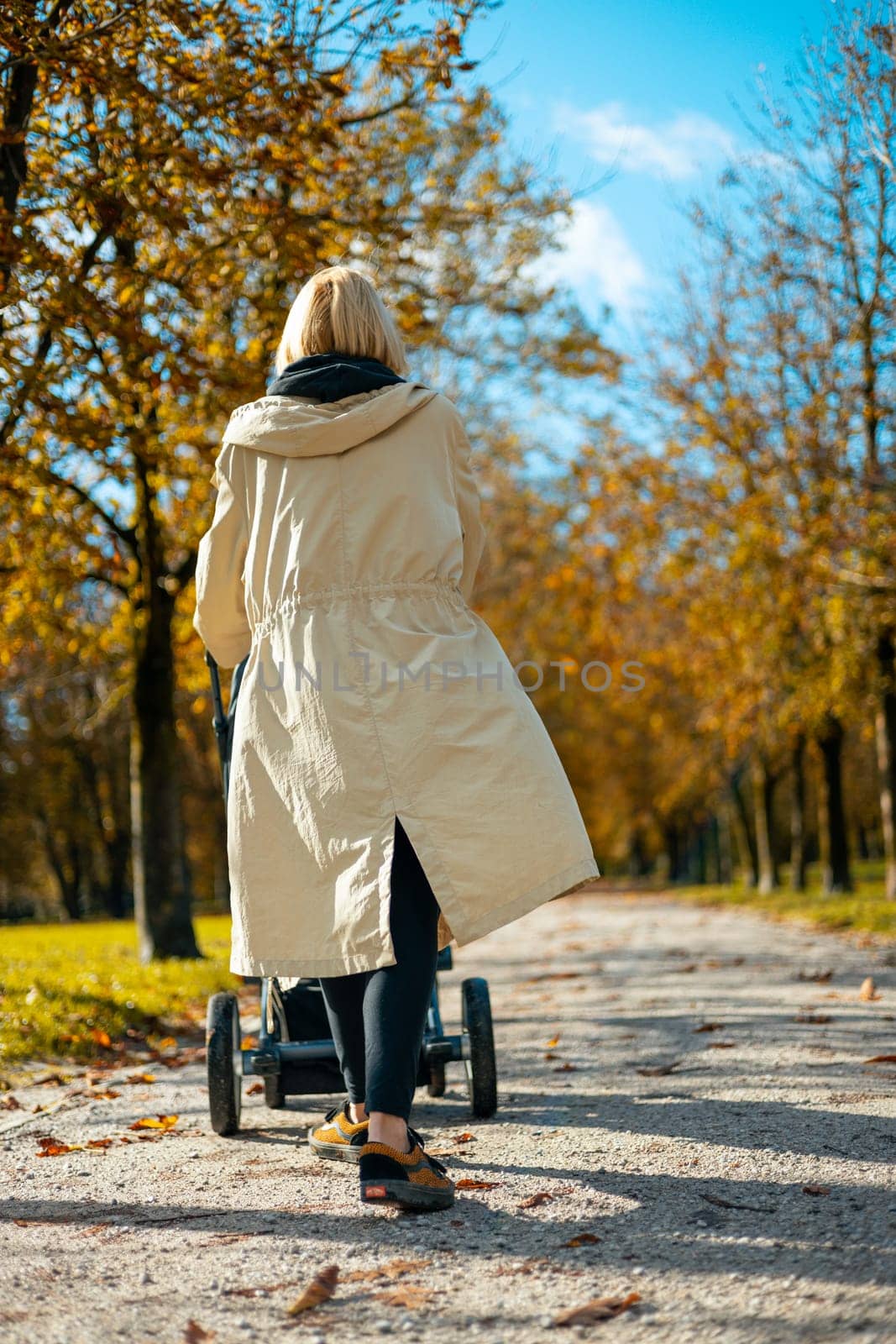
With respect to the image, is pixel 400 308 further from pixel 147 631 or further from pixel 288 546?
pixel 288 546

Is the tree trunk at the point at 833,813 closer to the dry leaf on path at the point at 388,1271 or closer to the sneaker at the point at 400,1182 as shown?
the sneaker at the point at 400,1182

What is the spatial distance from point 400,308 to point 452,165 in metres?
3.39

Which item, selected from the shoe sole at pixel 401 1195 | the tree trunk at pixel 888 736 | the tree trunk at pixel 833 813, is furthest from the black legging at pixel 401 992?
the tree trunk at pixel 833 813

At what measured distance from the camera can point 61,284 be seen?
634 cm

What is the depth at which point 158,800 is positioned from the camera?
Answer: 1171cm

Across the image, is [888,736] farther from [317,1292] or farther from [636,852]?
[636,852]

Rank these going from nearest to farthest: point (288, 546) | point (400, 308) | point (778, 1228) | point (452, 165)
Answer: point (778, 1228)
point (288, 546)
point (400, 308)
point (452, 165)

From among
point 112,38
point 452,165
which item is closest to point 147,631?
point 452,165

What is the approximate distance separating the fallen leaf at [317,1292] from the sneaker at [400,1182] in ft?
1.43

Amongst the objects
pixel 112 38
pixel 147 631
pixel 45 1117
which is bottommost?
pixel 45 1117

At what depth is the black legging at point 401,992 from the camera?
3.15 m

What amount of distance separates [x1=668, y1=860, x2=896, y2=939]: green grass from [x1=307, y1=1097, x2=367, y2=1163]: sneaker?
8909 millimetres

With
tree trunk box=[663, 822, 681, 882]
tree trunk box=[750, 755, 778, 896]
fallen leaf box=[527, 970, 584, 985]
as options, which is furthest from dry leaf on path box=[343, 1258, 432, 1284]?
tree trunk box=[663, 822, 681, 882]

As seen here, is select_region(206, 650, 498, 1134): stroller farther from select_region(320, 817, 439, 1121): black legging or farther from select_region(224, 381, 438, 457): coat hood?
select_region(224, 381, 438, 457): coat hood
